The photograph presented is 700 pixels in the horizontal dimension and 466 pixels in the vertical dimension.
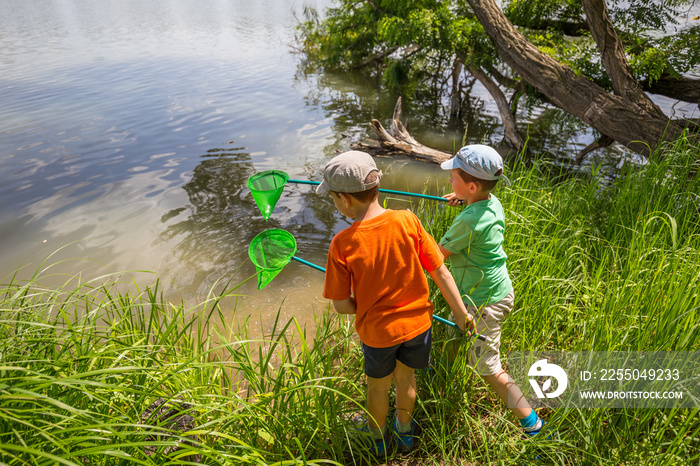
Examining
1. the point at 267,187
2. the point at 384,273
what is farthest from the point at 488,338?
the point at 267,187

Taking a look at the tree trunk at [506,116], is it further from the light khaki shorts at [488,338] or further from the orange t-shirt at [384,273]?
the orange t-shirt at [384,273]

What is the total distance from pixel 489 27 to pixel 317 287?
4.40m

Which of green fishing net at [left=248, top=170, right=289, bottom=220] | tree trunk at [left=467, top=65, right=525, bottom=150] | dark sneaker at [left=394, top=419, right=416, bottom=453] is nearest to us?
dark sneaker at [left=394, top=419, right=416, bottom=453]

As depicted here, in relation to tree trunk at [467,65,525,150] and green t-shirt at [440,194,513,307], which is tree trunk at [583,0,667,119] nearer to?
tree trunk at [467,65,525,150]

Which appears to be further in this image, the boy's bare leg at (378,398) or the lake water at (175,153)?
the lake water at (175,153)

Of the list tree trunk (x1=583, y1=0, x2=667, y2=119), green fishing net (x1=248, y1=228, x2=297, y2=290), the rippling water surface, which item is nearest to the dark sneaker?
green fishing net (x1=248, y1=228, x2=297, y2=290)

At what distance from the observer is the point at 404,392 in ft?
6.71

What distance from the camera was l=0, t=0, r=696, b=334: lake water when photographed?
15.1ft

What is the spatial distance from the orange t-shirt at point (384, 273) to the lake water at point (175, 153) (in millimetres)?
1182

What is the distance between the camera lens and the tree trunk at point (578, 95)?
16.4ft

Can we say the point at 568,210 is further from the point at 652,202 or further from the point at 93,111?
the point at 93,111

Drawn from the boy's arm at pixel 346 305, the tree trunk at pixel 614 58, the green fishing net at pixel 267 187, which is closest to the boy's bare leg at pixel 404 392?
the boy's arm at pixel 346 305

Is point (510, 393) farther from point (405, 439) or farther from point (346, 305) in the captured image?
point (346, 305)

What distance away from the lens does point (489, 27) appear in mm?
5871
